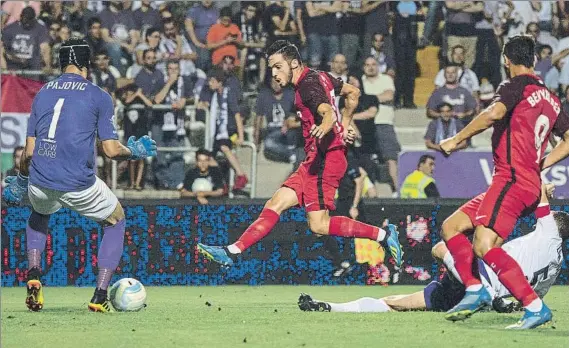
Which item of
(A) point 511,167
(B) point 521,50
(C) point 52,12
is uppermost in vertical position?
Result: (C) point 52,12

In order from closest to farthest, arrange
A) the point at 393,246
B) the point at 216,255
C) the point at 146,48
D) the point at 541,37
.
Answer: the point at 216,255, the point at 393,246, the point at 146,48, the point at 541,37

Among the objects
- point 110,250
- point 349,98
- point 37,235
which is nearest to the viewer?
point 110,250

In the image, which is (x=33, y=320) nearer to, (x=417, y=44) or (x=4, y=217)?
(x=4, y=217)

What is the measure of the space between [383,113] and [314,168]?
660 centimetres

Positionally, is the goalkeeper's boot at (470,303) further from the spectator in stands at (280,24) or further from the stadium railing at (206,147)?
the spectator in stands at (280,24)

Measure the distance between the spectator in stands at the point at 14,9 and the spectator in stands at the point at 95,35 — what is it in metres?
0.82

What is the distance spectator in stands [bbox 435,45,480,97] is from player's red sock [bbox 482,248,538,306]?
10.0 m

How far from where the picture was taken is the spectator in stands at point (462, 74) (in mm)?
18359

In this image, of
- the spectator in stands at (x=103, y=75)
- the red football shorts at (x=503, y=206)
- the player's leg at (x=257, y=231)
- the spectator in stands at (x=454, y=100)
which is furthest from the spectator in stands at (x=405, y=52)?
the red football shorts at (x=503, y=206)

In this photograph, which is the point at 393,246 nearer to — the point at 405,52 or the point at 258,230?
the point at 258,230

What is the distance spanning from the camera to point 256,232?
36.3 feet

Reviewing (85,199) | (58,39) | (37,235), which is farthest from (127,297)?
(58,39)

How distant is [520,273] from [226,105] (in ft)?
31.4

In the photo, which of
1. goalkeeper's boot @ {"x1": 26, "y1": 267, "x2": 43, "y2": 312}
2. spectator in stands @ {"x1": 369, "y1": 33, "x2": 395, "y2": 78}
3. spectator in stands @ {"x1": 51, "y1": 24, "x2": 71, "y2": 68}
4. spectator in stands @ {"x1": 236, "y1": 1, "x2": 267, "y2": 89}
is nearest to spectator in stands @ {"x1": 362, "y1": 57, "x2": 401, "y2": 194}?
spectator in stands @ {"x1": 369, "y1": 33, "x2": 395, "y2": 78}
